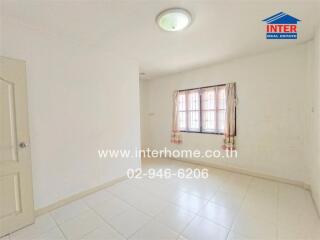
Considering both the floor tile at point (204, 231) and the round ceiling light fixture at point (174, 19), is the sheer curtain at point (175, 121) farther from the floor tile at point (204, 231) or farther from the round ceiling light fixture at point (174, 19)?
the floor tile at point (204, 231)

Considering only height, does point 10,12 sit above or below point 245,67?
above

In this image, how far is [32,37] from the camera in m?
Result: 2.14

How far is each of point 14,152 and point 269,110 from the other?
13.5 ft

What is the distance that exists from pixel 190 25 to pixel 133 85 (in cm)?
174

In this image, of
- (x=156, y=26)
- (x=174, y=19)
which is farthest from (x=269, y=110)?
(x=156, y=26)

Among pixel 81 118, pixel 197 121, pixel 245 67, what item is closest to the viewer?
pixel 81 118

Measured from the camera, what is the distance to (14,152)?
192 cm

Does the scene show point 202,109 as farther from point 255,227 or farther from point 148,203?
point 255,227

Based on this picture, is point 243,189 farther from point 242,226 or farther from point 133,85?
point 133,85

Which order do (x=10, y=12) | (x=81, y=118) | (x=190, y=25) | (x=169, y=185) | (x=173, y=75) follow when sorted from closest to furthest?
(x=10, y=12) → (x=190, y=25) → (x=81, y=118) → (x=169, y=185) → (x=173, y=75)

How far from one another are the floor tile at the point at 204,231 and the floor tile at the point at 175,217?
8 cm

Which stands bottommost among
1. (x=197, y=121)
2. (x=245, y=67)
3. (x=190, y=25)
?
(x=197, y=121)

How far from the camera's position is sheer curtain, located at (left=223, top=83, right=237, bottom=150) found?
356 cm

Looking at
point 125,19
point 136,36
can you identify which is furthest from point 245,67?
point 125,19
